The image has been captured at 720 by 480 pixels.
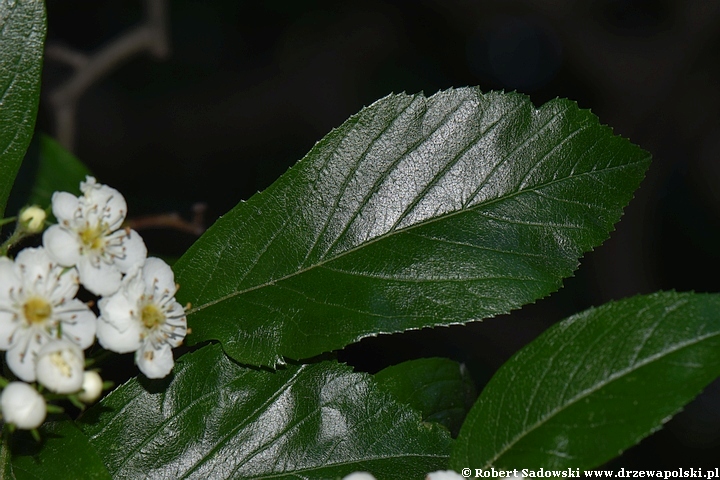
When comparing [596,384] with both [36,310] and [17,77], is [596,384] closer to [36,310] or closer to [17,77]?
[36,310]

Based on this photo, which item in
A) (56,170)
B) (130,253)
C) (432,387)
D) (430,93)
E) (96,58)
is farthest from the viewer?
(430,93)

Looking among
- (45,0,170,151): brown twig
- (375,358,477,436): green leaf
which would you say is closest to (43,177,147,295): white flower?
(375,358,477,436): green leaf

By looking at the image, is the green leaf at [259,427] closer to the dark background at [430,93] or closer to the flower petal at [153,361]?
the flower petal at [153,361]

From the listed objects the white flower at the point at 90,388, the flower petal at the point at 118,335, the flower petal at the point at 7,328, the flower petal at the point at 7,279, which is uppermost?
the flower petal at the point at 7,279

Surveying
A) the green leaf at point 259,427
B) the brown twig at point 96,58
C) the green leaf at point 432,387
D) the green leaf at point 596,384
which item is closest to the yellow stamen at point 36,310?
the green leaf at point 259,427

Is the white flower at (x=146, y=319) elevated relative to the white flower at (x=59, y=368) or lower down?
elevated

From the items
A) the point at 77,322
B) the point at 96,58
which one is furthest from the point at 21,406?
the point at 96,58

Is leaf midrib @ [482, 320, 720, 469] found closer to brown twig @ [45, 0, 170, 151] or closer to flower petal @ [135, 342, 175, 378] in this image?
flower petal @ [135, 342, 175, 378]
